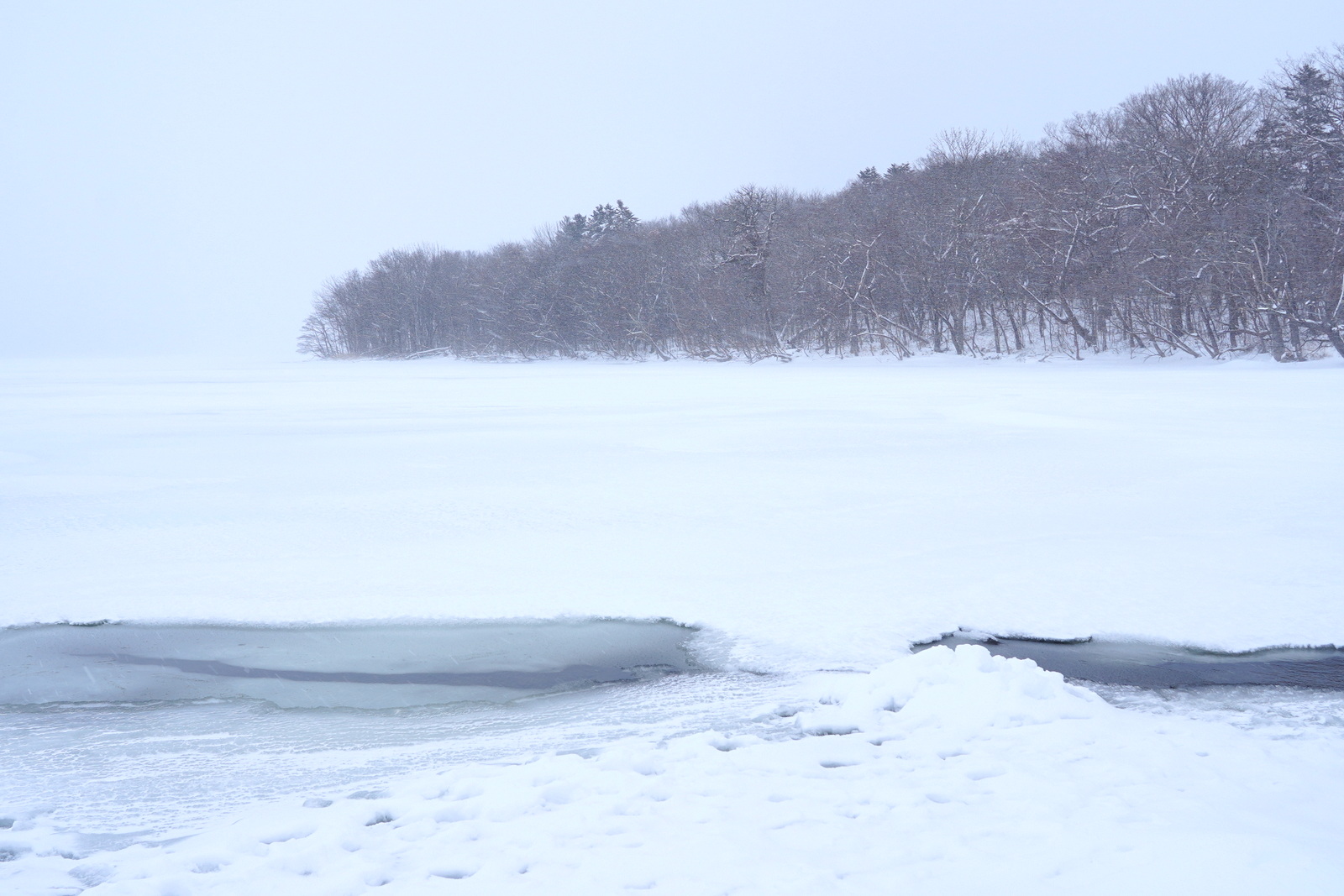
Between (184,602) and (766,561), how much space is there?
4.44 metres

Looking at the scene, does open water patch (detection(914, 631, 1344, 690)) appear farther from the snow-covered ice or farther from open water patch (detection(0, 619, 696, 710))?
open water patch (detection(0, 619, 696, 710))

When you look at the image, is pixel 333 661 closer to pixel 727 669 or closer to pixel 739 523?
pixel 727 669

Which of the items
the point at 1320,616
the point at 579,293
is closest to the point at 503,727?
the point at 1320,616

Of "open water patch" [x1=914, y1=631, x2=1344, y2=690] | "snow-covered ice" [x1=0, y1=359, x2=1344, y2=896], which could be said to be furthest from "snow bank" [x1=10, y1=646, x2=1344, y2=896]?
"open water patch" [x1=914, y1=631, x2=1344, y2=690]

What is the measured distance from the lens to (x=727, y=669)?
5.18 m

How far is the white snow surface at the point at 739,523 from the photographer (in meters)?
6.05

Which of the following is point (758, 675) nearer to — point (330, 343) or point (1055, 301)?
point (1055, 301)

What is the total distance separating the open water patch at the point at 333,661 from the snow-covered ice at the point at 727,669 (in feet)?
0.54

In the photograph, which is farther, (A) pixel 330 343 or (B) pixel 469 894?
(A) pixel 330 343

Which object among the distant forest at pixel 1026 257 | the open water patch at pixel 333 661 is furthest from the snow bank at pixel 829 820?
the distant forest at pixel 1026 257

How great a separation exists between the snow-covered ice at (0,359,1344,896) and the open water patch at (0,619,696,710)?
165 mm

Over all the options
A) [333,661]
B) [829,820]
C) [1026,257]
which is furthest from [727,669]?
[1026,257]

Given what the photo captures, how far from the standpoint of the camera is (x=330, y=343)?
9969cm

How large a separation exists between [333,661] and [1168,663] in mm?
5057
